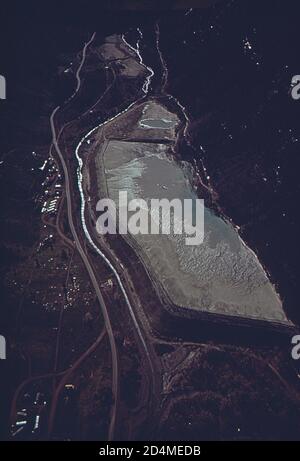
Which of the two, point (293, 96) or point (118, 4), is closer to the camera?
point (293, 96)

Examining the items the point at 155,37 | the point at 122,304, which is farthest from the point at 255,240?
the point at 155,37

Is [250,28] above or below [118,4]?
below

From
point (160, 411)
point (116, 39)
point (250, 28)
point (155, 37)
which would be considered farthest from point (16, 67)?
point (160, 411)

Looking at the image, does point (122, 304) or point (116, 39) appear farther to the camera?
point (116, 39)

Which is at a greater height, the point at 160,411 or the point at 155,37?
the point at 155,37

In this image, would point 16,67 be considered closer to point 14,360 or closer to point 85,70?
point 85,70

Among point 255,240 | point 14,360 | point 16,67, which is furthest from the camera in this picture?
point 16,67

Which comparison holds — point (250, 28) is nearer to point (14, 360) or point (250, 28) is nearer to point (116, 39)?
point (116, 39)

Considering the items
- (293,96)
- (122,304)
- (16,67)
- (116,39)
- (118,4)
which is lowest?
(122,304)
